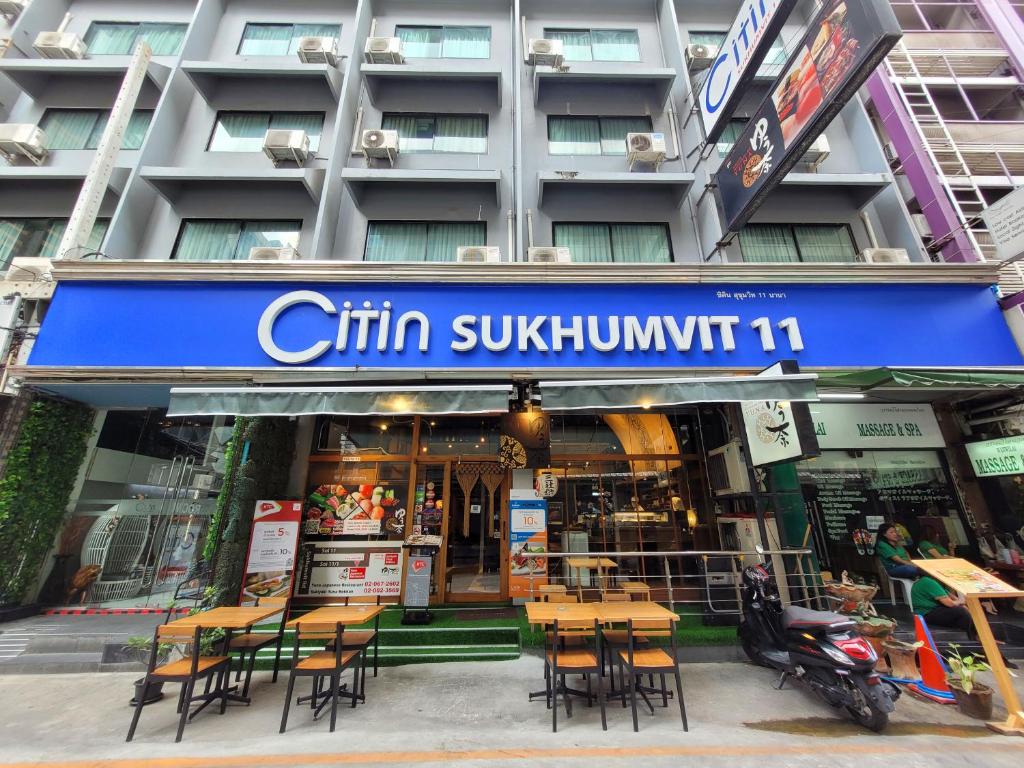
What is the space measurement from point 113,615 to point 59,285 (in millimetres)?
6114

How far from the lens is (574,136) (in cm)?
1058

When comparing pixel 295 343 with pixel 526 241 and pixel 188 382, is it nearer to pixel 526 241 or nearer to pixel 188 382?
pixel 188 382

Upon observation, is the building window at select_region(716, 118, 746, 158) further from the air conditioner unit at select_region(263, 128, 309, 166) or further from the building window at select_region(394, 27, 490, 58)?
the air conditioner unit at select_region(263, 128, 309, 166)

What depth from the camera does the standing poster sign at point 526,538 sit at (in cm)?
876

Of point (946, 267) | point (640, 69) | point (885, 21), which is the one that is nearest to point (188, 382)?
point (885, 21)

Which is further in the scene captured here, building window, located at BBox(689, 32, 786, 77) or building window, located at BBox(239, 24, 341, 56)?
building window, located at BBox(239, 24, 341, 56)

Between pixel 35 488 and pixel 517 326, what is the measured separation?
9.11 m

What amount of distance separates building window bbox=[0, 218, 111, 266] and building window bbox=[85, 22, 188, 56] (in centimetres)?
502

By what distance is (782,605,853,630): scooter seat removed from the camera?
4707 millimetres

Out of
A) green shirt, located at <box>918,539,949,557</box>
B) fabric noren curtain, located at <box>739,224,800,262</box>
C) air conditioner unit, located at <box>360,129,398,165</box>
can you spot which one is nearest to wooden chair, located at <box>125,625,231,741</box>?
air conditioner unit, located at <box>360,129,398,165</box>

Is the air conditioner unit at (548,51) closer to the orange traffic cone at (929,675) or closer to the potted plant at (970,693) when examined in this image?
the orange traffic cone at (929,675)

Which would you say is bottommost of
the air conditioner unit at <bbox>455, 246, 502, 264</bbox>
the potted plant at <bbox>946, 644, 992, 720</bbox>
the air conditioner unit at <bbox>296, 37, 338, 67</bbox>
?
the potted plant at <bbox>946, 644, 992, 720</bbox>

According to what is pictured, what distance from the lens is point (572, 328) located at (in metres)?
7.60

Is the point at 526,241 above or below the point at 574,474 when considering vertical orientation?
above
